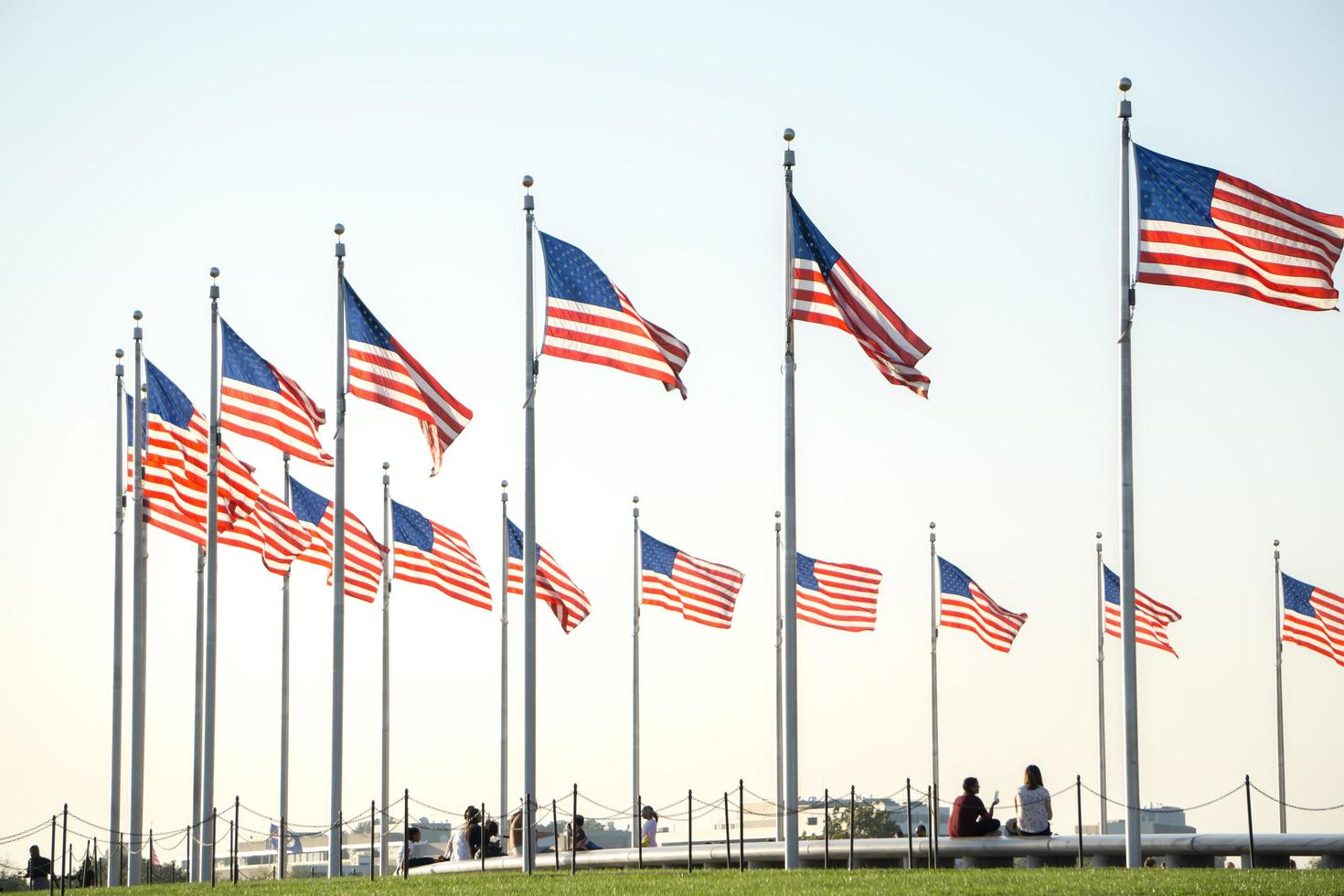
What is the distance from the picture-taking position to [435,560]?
44.7 metres

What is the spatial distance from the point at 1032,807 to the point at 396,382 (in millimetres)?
13035

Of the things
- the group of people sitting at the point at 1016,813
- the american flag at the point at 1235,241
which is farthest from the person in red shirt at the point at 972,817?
the american flag at the point at 1235,241

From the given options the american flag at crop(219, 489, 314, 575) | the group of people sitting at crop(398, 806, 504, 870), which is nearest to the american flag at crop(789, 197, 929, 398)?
the group of people sitting at crop(398, 806, 504, 870)

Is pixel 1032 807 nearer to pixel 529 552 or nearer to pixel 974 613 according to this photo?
pixel 529 552

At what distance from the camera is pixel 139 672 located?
132 feet

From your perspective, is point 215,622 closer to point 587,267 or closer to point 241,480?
point 241,480

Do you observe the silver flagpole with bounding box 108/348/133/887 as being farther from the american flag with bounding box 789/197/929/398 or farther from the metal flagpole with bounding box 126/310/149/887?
the american flag with bounding box 789/197/929/398

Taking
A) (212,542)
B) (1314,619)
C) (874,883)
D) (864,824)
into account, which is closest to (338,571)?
A: (212,542)

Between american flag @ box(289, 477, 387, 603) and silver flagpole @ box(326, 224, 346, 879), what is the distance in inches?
173

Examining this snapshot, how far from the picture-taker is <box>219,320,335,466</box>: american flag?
3688 cm

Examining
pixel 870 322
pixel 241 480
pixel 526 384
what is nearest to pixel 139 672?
pixel 241 480

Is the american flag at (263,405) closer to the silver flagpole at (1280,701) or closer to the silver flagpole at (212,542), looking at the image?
the silver flagpole at (212,542)

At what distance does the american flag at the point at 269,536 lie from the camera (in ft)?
135

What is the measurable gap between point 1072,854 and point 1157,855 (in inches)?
57.1
